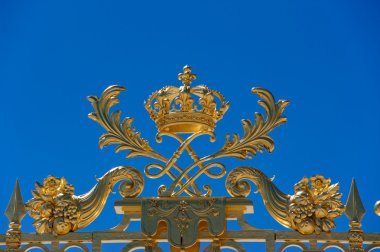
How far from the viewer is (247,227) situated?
1379cm

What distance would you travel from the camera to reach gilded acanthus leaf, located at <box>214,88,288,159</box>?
45.8 feet

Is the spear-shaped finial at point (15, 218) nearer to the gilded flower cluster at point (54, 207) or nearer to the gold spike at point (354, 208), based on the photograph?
the gilded flower cluster at point (54, 207)

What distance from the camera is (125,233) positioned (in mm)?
13859

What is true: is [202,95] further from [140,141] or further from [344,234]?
[344,234]

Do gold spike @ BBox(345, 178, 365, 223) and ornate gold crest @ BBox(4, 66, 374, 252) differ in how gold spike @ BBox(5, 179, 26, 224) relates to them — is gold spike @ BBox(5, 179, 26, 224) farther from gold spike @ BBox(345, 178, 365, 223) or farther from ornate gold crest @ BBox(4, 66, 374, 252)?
gold spike @ BBox(345, 178, 365, 223)

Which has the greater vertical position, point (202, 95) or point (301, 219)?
point (202, 95)

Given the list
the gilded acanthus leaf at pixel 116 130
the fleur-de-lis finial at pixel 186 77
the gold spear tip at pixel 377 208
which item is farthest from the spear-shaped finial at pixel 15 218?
the gold spear tip at pixel 377 208

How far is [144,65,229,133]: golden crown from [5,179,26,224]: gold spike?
1239mm

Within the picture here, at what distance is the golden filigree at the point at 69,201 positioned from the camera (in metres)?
13.9

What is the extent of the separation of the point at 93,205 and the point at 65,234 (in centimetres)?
31

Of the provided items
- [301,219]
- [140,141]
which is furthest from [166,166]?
[301,219]

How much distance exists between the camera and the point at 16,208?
13.8 meters

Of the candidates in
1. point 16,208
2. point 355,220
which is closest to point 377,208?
point 355,220

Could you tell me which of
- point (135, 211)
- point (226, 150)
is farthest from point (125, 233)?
point (226, 150)
